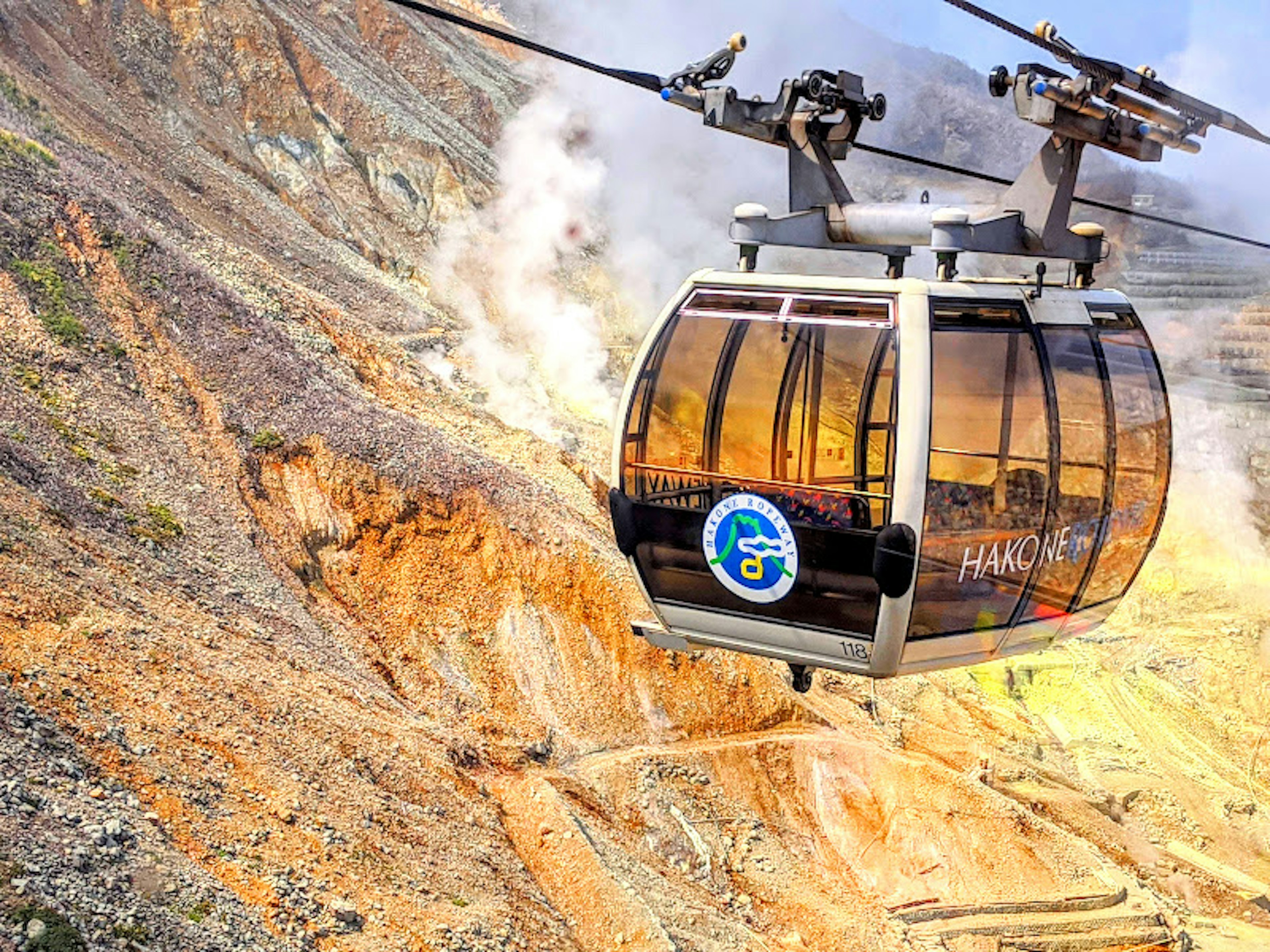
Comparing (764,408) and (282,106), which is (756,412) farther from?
(282,106)

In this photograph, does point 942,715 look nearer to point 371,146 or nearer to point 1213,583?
point 1213,583

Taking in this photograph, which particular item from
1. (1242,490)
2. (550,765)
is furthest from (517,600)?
(1242,490)

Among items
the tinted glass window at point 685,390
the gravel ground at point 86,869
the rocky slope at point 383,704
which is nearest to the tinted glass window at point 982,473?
the tinted glass window at point 685,390

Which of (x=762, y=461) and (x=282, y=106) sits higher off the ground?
(x=282, y=106)

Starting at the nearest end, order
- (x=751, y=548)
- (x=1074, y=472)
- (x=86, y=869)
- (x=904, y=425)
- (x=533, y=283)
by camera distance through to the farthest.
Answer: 1. (x=904, y=425)
2. (x=751, y=548)
3. (x=1074, y=472)
4. (x=86, y=869)
5. (x=533, y=283)

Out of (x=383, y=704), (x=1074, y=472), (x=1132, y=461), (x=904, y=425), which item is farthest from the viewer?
(x=383, y=704)

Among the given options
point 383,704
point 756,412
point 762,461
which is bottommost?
point 383,704

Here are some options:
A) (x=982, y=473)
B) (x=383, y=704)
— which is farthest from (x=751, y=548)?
(x=383, y=704)

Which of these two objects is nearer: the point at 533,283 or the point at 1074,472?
the point at 1074,472
